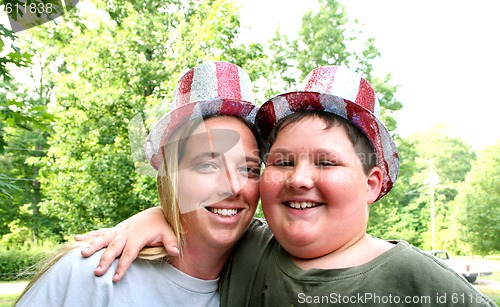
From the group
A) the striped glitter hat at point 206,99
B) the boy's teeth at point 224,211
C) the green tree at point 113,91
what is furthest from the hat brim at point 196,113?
the green tree at point 113,91

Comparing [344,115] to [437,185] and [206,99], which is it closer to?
[206,99]

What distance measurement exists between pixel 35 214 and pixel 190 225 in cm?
1474

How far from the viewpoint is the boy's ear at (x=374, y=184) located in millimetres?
1367

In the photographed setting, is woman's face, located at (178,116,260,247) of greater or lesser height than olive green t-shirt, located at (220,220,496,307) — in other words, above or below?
above

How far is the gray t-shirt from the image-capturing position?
120 centimetres

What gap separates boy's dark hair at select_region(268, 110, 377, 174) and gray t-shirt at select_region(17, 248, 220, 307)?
1.69ft

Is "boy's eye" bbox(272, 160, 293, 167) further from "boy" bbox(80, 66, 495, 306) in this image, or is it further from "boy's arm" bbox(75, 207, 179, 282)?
"boy's arm" bbox(75, 207, 179, 282)

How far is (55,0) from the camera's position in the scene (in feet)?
9.37

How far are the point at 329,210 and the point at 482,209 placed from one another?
36.4 feet

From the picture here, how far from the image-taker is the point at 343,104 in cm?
131

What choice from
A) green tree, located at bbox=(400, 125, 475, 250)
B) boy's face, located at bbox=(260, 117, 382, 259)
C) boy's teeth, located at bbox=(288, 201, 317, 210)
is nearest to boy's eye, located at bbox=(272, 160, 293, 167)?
boy's face, located at bbox=(260, 117, 382, 259)

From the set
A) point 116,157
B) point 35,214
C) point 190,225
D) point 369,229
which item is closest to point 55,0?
point 190,225

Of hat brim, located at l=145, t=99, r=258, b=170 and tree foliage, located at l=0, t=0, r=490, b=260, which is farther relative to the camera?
tree foliage, located at l=0, t=0, r=490, b=260

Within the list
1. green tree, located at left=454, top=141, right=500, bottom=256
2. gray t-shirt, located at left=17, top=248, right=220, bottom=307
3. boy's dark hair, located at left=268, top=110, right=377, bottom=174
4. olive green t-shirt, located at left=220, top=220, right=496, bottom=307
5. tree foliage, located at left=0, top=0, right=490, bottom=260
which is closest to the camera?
olive green t-shirt, located at left=220, top=220, right=496, bottom=307
